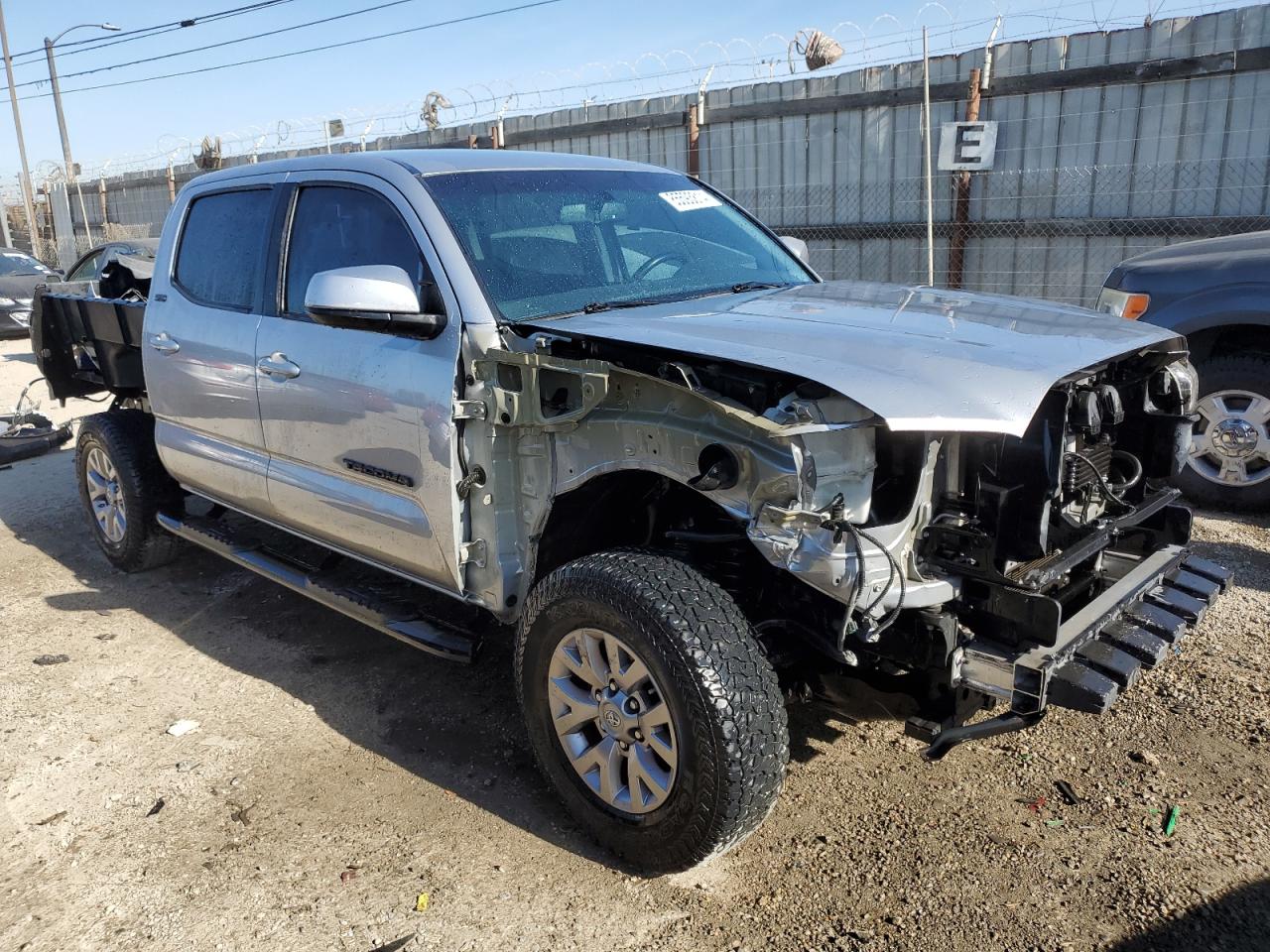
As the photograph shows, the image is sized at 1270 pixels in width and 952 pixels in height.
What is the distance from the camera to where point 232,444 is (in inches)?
169

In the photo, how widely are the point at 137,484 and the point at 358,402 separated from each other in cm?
244

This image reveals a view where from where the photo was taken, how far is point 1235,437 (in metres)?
5.38

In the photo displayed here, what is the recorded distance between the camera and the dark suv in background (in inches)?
207

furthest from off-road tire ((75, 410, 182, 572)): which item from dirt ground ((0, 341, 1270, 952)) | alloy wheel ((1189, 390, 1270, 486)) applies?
alloy wheel ((1189, 390, 1270, 486))

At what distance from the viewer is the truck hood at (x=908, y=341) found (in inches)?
90.9

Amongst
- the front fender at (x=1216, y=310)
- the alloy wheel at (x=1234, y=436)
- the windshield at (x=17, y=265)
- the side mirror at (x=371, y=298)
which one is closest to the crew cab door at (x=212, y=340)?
the side mirror at (x=371, y=298)

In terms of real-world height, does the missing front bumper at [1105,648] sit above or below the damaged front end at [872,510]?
below

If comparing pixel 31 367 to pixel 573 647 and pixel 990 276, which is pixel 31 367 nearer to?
pixel 990 276

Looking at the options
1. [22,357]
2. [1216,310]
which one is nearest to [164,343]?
[1216,310]

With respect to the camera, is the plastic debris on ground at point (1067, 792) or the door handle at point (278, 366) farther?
the door handle at point (278, 366)

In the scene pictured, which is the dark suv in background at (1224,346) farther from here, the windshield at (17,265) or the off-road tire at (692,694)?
the windshield at (17,265)

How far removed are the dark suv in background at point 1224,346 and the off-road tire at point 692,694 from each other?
4006 millimetres

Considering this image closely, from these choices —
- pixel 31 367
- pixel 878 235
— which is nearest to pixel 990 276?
pixel 878 235

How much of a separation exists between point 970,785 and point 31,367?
13.6 m
